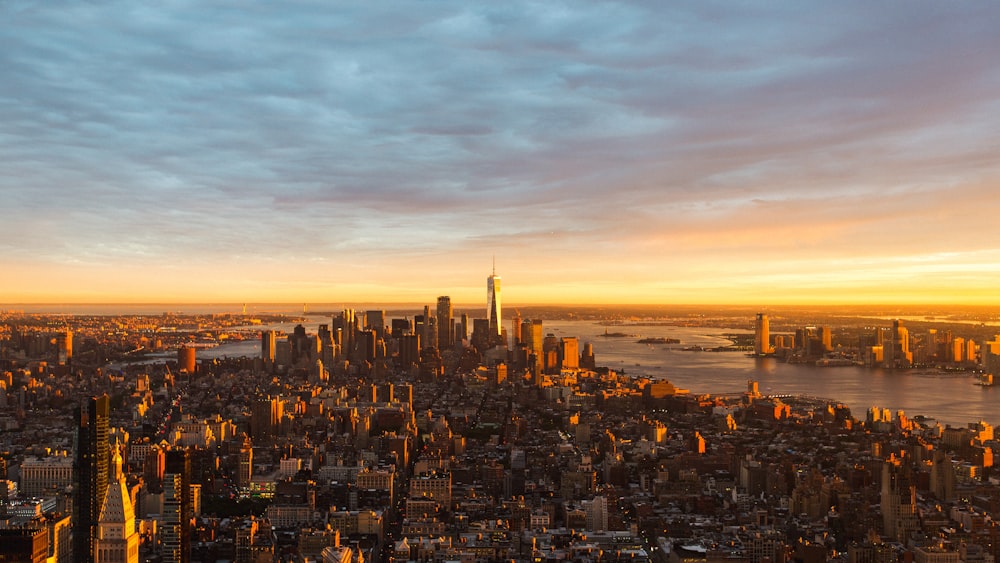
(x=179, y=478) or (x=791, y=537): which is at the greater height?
(x=179, y=478)

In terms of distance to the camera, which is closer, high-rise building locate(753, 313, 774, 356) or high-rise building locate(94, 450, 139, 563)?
high-rise building locate(94, 450, 139, 563)

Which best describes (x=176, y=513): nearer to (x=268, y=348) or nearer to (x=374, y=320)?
(x=268, y=348)

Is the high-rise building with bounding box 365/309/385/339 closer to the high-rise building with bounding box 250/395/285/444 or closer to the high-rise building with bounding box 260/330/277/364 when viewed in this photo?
the high-rise building with bounding box 260/330/277/364

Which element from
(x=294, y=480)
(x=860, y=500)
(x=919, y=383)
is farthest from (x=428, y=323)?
(x=860, y=500)

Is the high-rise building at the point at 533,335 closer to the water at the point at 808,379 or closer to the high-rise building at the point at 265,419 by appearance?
the water at the point at 808,379

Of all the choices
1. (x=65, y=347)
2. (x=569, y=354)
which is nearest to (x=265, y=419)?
(x=65, y=347)

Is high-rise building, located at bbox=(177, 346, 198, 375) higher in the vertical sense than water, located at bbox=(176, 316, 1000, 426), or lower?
higher

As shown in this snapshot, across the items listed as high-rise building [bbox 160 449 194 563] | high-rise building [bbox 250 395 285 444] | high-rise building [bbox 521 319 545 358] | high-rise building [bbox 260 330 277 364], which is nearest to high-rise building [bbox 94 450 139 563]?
high-rise building [bbox 160 449 194 563]

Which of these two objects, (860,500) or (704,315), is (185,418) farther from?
(704,315)
